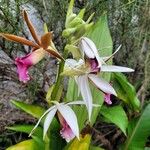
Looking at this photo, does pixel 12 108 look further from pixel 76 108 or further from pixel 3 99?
pixel 76 108

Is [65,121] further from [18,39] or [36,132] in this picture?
[36,132]

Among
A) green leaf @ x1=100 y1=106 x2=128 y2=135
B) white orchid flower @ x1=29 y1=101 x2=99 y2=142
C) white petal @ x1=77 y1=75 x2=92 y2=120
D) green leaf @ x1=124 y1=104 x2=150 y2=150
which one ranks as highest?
white petal @ x1=77 y1=75 x2=92 y2=120

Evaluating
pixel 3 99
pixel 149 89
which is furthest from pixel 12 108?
pixel 149 89

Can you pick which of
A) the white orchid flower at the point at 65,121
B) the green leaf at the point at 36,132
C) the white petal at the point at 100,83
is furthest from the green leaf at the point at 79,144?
the white petal at the point at 100,83

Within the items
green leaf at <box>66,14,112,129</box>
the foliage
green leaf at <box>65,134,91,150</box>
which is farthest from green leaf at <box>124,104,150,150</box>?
green leaf at <box>65,134,91,150</box>

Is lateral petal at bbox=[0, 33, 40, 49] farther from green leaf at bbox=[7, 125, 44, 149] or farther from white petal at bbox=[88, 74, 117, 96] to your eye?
green leaf at bbox=[7, 125, 44, 149]

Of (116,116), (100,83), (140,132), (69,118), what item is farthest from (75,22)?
(140,132)
